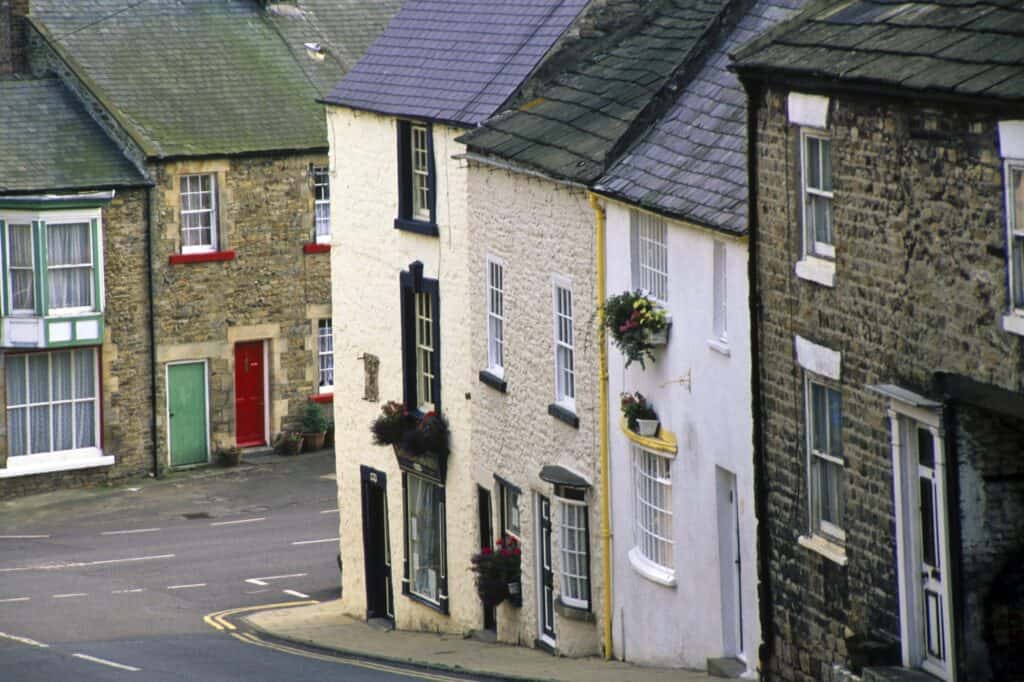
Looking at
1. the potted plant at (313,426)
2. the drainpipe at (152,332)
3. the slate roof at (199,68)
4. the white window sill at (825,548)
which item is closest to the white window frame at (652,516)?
the white window sill at (825,548)

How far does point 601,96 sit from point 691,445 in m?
6.03

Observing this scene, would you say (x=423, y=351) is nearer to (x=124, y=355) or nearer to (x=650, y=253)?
(x=650, y=253)

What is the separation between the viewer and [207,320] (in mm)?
44812

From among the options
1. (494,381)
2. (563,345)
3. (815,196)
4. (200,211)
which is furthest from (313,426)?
(815,196)

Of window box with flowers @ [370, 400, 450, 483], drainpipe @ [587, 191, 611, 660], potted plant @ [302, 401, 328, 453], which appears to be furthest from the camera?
potted plant @ [302, 401, 328, 453]

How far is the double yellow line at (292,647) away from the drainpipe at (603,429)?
207cm

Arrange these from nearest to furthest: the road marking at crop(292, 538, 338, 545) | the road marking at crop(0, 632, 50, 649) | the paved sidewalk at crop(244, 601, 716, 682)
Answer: the paved sidewalk at crop(244, 601, 716, 682)
the road marking at crop(0, 632, 50, 649)
the road marking at crop(292, 538, 338, 545)

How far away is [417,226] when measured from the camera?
29.2 m

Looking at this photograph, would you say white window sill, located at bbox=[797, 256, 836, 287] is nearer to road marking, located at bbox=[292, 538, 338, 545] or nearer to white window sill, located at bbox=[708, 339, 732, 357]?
white window sill, located at bbox=[708, 339, 732, 357]

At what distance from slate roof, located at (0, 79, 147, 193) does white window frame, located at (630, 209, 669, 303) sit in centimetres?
2277

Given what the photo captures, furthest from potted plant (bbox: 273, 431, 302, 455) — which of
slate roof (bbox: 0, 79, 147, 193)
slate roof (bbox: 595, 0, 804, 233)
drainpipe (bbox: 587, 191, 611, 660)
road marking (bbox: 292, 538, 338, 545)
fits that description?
slate roof (bbox: 595, 0, 804, 233)

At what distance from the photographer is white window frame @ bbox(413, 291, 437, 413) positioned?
2966 cm

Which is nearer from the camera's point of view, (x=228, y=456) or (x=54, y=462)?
(x=54, y=462)

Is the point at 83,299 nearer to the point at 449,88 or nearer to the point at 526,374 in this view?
the point at 449,88
